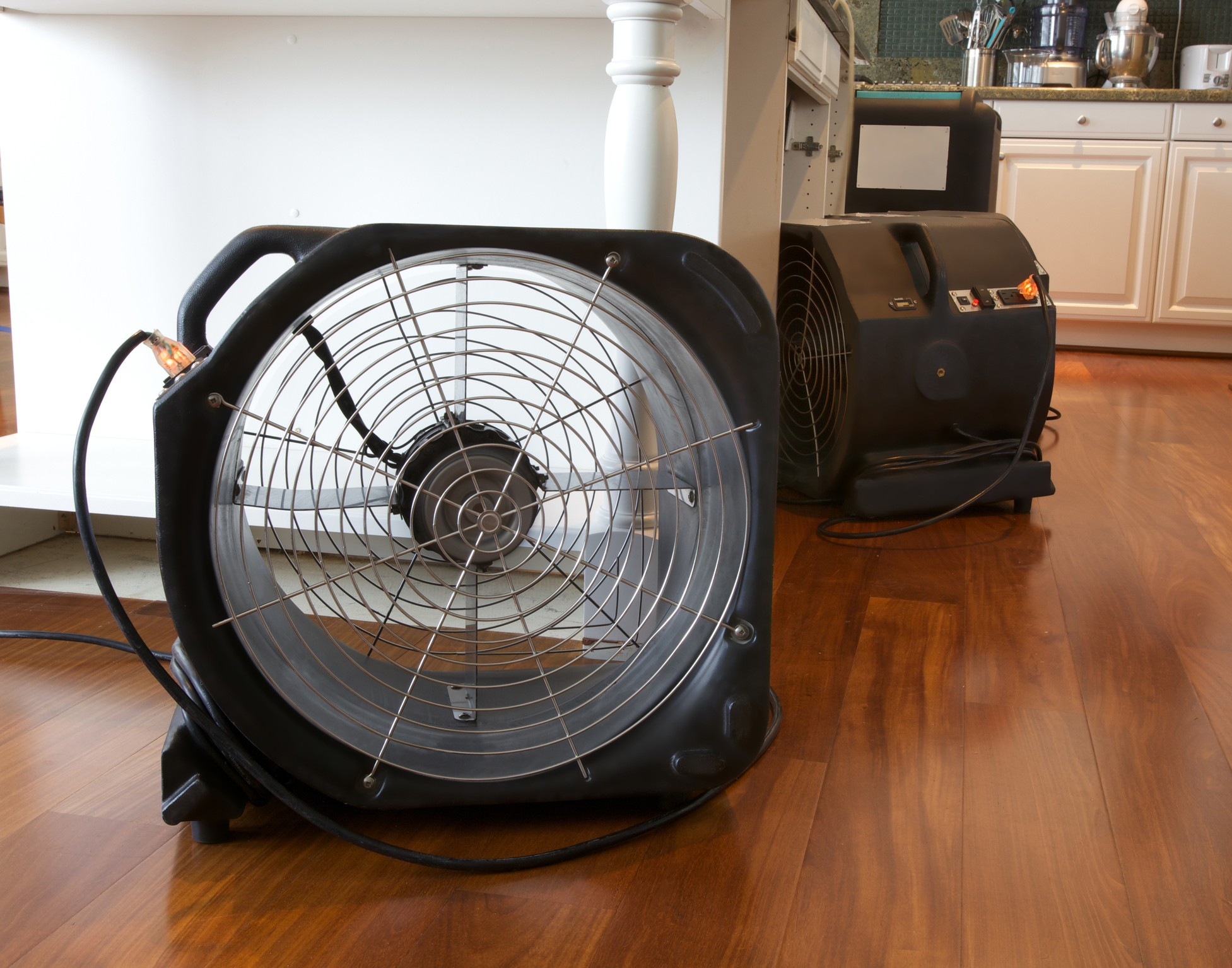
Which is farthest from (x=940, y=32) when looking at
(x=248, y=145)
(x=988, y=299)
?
(x=248, y=145)

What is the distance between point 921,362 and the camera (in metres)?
1.66

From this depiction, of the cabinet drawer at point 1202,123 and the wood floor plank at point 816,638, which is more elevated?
the cabinet drawer at point 1202,123

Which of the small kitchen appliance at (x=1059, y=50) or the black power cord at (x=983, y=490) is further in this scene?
the small kitchen appliance at (x=1059, y=50)

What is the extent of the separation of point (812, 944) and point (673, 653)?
0.22 metres

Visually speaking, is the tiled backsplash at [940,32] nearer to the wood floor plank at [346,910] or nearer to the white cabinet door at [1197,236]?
the white cabinet door at [1197,236]

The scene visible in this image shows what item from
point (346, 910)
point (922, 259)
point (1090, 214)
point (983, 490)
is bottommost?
point (346, 910)

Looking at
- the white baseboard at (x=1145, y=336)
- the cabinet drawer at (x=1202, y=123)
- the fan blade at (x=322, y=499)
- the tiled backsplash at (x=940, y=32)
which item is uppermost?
the tiled backsplash at (x=940, y=32)

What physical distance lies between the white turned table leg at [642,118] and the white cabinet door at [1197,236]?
10.7 ft

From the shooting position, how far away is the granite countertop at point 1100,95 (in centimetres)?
347

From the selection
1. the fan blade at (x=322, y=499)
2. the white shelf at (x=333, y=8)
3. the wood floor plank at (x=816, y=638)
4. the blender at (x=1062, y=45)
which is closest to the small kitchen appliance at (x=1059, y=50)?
the blender at (x=1062, y=45)

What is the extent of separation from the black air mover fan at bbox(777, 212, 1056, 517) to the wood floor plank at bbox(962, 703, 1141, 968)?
2.42 ft

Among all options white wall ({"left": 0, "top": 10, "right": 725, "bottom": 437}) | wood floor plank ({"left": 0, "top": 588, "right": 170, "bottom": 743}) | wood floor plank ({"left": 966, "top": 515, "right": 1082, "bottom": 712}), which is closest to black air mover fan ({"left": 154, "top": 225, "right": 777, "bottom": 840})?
wood floor plank ({"left": 0, "top": 588, "right": 170, "bottom": 743})

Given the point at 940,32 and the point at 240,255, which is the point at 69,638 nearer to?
the point at 240,255

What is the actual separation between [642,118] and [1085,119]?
3245 millimetres
